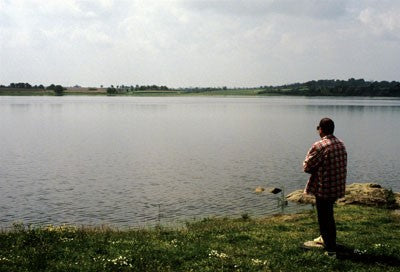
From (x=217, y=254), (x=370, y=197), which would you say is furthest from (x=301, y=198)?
(x=217, y=254)

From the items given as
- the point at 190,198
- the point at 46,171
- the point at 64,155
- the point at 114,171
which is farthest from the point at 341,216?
the point at 64,155

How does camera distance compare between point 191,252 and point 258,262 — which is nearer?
point 258,262

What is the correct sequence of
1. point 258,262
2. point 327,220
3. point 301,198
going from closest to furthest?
point 258,262 < point 327,220 < point 301,198

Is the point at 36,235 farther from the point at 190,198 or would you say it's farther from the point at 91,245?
the point at 190,198

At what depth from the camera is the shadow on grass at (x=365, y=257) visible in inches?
453

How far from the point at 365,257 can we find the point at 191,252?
4.96 metres

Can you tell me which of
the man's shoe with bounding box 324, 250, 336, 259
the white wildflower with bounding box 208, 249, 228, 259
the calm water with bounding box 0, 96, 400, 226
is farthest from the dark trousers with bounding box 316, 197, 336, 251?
the calm water with bounding box 0, 96, 400, 226

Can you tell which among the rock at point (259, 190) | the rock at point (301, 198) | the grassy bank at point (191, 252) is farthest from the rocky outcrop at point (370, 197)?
the grassy bank at point (191, 252)

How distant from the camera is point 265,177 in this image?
Result: 40688 mm

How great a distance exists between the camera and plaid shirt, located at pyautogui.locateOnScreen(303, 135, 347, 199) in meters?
11.6

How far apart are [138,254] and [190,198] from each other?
2079cm

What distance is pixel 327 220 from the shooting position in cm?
1195

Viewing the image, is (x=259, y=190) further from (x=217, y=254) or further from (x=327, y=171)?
(x=217, y=254)

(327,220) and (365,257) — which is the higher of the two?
(327,220)
